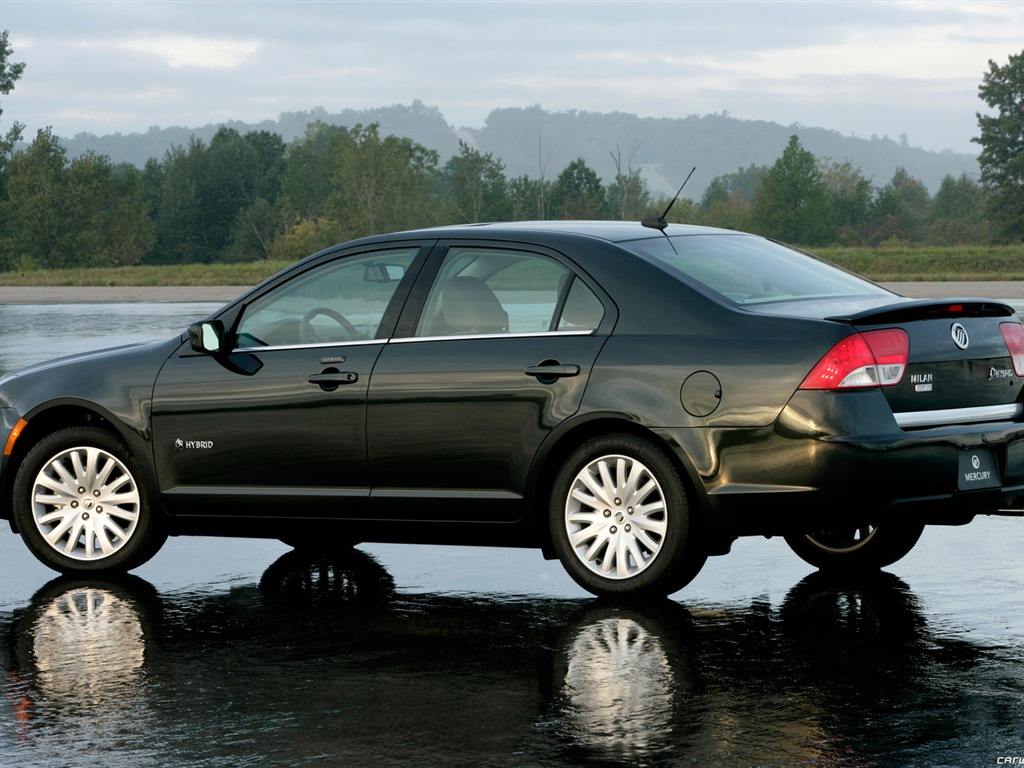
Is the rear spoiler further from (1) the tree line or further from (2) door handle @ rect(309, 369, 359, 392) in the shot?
(1) the tree line

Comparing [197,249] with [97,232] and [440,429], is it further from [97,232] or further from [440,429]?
[440,429]

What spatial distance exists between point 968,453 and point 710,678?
69.0 inches

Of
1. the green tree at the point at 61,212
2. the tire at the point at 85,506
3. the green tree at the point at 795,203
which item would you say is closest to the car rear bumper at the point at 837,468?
the tire at the point at 85,506

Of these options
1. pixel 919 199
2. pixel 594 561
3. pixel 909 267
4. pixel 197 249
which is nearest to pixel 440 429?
pixel 594 561

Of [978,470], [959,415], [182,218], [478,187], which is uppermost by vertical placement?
[478,187]

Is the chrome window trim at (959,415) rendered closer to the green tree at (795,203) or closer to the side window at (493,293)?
the side window at (493,293)

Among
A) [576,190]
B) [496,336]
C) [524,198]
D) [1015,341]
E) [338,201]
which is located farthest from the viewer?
[524,198]

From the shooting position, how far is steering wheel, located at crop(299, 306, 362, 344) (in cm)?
797

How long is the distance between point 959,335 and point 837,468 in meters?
0.87

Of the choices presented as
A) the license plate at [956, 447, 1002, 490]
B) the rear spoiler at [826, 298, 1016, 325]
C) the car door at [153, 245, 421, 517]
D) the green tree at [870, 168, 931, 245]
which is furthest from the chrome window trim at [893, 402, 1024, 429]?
the green tree at [870, 168, 931, 245]

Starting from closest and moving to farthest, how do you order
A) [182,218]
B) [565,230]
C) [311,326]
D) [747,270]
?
[747,270]
[565,230]
[311,326]
[182,218]

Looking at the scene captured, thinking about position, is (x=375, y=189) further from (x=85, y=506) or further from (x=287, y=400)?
(x=287, y=400)

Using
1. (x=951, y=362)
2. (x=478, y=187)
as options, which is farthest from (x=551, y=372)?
(x=478, y=187)

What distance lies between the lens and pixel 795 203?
12300 centimetres
